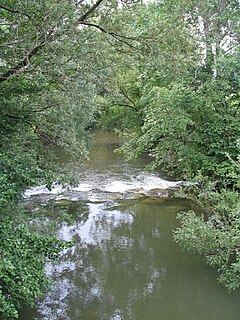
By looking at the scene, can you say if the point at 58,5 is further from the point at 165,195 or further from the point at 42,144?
the point at 165,195

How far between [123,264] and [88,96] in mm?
3710

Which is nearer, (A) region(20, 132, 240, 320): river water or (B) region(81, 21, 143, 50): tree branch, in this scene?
(B) region(81, 21, 143, 50): tree branch

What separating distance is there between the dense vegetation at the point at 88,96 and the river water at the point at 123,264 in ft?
2.29

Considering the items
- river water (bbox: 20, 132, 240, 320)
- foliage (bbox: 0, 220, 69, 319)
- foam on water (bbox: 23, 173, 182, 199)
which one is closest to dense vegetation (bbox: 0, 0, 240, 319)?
foliage (bbox: 0, 220, 69, 319)

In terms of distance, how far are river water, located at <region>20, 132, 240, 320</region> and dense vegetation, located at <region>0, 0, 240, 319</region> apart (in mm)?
699

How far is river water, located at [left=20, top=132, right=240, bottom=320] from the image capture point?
19.9ft

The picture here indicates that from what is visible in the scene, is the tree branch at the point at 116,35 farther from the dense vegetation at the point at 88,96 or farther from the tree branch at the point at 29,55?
the tree branch at the point at 29,55

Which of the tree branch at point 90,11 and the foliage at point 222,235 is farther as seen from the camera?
the foliage at point 222,235

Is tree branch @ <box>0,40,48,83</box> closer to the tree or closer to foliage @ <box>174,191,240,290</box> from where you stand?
the tree

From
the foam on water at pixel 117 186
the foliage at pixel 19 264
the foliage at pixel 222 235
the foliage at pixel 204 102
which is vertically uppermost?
the foliage at pixel 204 102

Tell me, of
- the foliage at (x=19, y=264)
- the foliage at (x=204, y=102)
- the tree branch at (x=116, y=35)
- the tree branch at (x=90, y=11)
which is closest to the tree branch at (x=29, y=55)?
the tree branch at (x=90, y=11)

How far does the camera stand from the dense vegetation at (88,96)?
15.0ft

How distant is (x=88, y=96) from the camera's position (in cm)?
675

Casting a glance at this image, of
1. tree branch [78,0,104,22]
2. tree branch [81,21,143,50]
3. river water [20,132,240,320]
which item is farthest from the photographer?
river water [20,132,240,320]
